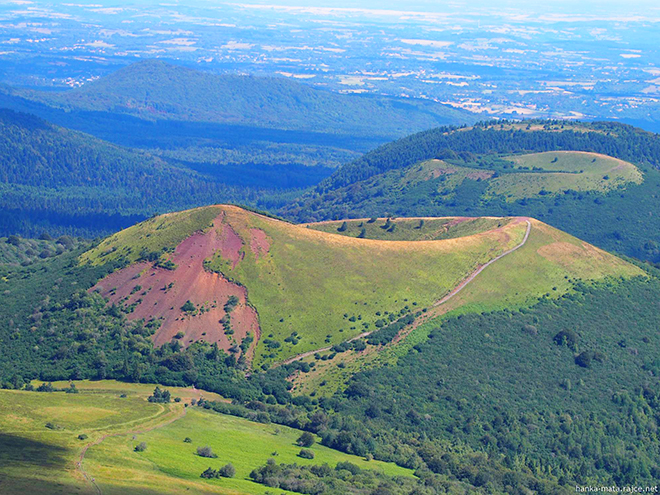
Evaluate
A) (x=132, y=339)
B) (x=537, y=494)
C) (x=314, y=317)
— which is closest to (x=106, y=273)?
(x=132, y=339)

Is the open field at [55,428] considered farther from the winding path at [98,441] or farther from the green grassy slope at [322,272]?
the green grassy slope at [322,272]

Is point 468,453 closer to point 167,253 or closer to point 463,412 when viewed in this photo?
point 463,412

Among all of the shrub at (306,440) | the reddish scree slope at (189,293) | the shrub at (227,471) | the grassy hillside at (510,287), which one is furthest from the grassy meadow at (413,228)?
the shrub at (227,471)

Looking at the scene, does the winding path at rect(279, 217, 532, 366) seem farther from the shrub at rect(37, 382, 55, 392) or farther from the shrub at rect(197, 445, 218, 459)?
the shrub at rect(197, 445, 218, 459)

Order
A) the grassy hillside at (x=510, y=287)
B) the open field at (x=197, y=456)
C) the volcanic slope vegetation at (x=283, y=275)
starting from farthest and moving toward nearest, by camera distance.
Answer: the volcanic slope vegetation at (x=283, y=275) → the grassy hillside at (x=510, y=287) → the open field at (x=197, y=456)

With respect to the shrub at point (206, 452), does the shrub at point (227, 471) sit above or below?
above

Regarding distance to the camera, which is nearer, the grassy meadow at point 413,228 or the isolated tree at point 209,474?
the isolated tree at point 209,474

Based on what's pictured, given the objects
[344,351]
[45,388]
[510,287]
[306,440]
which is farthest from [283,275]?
[45,388]
